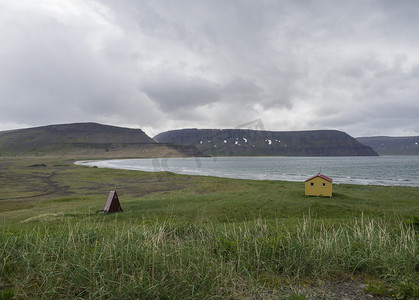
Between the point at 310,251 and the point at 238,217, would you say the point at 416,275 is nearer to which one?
the point at 310,251

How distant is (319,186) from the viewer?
102ft

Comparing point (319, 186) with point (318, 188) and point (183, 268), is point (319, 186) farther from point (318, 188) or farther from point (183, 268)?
point (183, 268)

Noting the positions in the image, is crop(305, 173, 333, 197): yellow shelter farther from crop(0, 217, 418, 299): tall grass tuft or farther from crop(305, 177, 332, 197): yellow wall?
crop(0, 217, 418, 299): tall grass tuft

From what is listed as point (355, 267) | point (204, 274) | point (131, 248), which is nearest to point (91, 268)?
point (131, 248)

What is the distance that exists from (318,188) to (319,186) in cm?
28

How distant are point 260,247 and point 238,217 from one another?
13490mm

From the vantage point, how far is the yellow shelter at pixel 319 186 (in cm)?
3098

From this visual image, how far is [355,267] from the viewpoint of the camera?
664cm

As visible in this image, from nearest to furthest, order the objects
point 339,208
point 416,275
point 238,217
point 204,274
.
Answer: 1. point 204,274
2. point 416,275
3. point 238,217
4. point 339,208

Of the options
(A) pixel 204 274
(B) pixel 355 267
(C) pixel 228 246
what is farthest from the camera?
(C) pixel 228 246

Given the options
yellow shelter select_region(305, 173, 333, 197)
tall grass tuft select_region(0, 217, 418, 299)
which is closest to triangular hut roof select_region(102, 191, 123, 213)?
tall grass tuft select_region(0, 217, 418, 299)

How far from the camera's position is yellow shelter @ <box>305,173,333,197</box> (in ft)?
102

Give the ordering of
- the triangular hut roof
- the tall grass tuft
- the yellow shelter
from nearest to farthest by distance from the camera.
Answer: the tall grass tuft < the triangular hut roof < the yellow shelter

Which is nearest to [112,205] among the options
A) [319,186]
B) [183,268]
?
[183,268]
